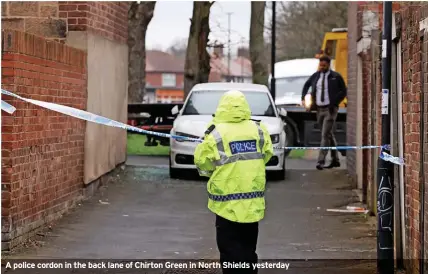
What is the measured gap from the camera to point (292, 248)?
8609 millimetres

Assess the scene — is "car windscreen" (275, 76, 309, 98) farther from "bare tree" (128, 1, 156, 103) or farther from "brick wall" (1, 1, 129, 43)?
"brick wall" (1, 1, 129, 43)

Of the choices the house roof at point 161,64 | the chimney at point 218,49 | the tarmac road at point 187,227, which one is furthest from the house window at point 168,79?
the tarmac road at point 187,227

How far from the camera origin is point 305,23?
4669 centimetres

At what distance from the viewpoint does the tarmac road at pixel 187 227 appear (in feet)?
27.0

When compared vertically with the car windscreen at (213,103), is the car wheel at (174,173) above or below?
below

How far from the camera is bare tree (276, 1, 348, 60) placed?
141 feet

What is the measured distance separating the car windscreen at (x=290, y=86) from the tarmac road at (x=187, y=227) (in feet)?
42.9

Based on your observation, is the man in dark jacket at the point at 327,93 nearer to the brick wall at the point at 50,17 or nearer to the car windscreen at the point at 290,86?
the brick wall at the point at 50,17

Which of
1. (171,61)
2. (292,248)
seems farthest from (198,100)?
(171,61)

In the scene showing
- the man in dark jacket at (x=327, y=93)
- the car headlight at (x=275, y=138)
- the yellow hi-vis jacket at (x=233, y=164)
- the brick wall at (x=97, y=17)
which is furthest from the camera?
the man in dark jacket at (x=327, y=93)

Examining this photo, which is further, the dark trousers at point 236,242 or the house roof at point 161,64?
the house roof at point 161,64

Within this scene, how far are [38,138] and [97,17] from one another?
148 inches

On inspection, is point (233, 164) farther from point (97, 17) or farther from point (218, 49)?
point (218, 49)

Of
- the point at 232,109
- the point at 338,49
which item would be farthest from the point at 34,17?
the point at 338,49
